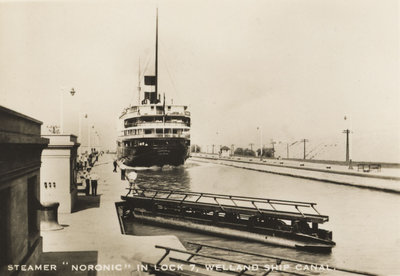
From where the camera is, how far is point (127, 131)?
65.4 meters

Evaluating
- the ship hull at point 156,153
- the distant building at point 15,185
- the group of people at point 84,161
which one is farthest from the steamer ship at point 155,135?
the distant building at point 15,185

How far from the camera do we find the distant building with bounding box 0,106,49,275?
20.1 feet

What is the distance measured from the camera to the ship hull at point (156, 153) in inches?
2434

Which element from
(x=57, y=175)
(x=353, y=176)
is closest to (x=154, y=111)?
(x=353, y=176)

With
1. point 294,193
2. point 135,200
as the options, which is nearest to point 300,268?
point 135,200

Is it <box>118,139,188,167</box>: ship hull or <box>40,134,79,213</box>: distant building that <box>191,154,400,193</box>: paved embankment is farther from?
<box>40,134,79,213</box>: distant building

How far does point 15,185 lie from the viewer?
6.95 metres

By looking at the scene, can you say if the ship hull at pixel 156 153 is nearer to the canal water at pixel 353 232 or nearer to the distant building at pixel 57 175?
the canal water at pixel 353 232

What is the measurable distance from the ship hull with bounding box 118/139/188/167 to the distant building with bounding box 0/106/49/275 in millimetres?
53104

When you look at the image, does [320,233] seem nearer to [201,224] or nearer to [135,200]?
[201,224]

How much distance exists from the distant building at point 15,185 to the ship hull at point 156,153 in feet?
174

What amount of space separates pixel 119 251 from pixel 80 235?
2.42m

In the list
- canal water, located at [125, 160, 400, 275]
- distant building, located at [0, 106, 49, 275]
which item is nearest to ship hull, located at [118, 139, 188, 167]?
canal water, located at [125, 160, 400, 275]

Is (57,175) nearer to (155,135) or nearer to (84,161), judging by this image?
(84,161)
